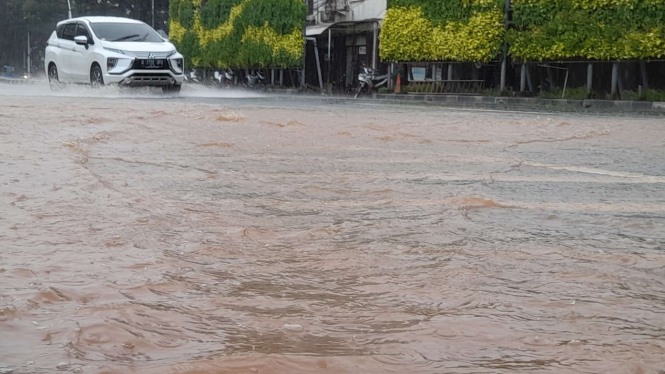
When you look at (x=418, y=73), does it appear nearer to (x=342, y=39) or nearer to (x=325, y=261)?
(x=342, y=39)

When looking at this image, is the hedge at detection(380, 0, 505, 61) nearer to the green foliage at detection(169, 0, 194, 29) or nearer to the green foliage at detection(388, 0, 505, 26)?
the green foliage at detection(388, 0, 505, 26)

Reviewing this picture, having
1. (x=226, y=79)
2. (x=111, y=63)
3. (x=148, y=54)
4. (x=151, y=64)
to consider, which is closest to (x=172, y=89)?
(x=151, y=64)

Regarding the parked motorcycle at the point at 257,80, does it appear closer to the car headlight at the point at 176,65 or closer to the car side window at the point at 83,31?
the car side window at the point at 83,31

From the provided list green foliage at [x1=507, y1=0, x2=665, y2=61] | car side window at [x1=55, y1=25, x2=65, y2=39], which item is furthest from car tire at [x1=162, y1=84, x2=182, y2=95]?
green foliage at [x1=507, y1=0, x2=665, y2=61]

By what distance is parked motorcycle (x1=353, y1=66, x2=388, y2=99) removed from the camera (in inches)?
1125

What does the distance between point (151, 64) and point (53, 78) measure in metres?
3.32

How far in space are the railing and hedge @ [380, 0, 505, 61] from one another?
86cm

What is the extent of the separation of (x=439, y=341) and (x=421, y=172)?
4.08m

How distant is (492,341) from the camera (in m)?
2.74

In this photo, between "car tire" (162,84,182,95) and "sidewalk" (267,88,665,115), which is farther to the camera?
"car tire" (162,84,182,95)

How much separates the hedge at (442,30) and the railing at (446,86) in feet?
2.81

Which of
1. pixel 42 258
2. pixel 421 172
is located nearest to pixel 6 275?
pixel 42 258

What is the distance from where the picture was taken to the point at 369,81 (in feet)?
93.8

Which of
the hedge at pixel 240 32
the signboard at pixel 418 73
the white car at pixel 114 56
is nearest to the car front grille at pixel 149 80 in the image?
the white car at pixel 114 56
